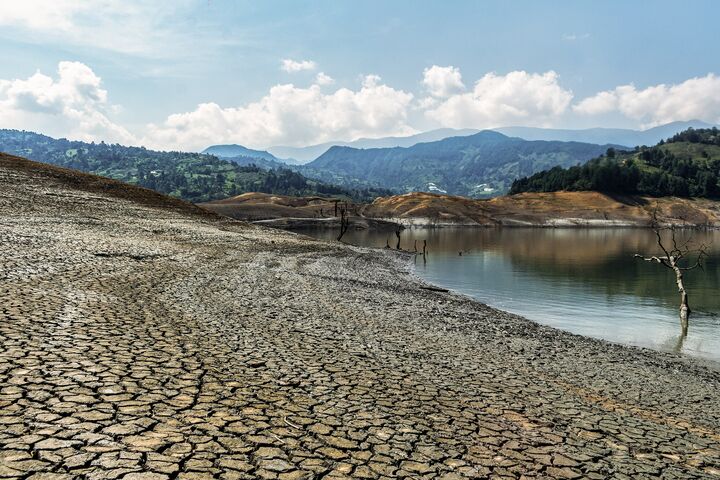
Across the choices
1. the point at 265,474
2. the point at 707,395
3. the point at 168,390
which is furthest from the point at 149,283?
the point at 707,395

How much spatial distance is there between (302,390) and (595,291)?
49517mm

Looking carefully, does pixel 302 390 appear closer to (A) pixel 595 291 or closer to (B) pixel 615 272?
(A) pixel 595 291

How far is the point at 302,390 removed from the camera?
12570mm

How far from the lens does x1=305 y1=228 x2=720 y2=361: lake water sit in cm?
3491

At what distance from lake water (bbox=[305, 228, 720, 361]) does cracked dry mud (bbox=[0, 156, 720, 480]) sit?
8356mm

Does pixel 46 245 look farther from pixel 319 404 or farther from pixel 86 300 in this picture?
pixel 319 404

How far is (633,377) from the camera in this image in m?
20.5

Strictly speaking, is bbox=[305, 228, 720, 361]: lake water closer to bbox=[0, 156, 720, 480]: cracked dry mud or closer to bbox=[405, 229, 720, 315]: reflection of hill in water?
bbox=[405, 229, 720, 315]: reflection of hill in water

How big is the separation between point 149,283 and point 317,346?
13488 millimetres

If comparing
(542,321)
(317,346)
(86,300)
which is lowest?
(542,321)

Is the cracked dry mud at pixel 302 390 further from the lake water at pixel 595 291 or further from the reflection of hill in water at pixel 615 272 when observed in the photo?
the reflection of hill in water at pixel 615 272

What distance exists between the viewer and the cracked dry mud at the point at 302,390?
340 inches

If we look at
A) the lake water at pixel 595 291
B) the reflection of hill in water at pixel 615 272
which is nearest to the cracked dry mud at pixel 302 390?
the lake water at pixel 595 291

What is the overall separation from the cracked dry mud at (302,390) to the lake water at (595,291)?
836 cm
